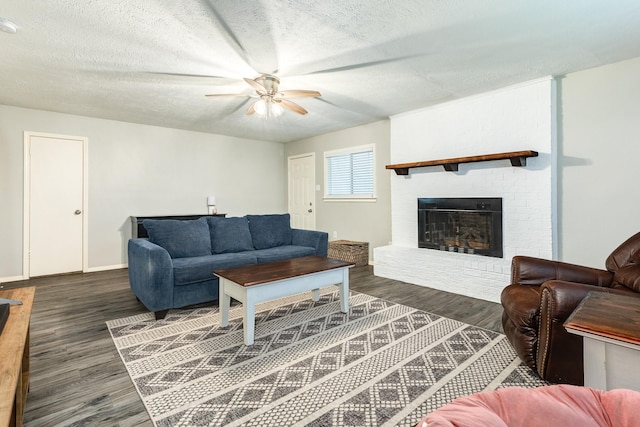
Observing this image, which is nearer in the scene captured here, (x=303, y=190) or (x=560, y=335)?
(x=560, y=335)

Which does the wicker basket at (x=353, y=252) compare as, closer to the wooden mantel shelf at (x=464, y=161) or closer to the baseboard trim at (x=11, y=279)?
the wooden mantel shelf at (x=464, y=161)

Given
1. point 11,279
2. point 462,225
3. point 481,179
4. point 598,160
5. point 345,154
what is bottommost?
point 11,279

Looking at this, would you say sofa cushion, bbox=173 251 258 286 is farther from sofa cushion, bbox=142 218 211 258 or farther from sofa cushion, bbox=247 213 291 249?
sofa cushion, bbox=247 213 291 249

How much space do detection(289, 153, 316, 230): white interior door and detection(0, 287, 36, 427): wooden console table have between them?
5.01 m

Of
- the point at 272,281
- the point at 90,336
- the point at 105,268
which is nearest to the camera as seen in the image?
the point at 272,281

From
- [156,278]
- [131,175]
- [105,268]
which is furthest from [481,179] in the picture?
[105,268]

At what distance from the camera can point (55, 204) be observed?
4.67m

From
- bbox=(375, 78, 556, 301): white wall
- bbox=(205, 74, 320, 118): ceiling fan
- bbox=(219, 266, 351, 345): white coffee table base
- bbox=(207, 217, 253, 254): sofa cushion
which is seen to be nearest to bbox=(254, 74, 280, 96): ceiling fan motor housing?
bbox=(205, 74, 320, 118): ceiling fan

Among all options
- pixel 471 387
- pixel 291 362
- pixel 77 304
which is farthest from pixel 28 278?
pixel 471 387

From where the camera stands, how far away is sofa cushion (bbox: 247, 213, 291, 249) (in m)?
4.27

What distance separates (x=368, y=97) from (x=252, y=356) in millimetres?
3179

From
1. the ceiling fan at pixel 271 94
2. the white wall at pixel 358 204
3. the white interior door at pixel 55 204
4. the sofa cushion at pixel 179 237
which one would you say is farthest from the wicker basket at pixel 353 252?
the white interior door at pixel 55 204

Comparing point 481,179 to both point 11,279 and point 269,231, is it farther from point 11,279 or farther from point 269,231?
point 11,279

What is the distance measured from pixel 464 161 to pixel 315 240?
6.79 ft
